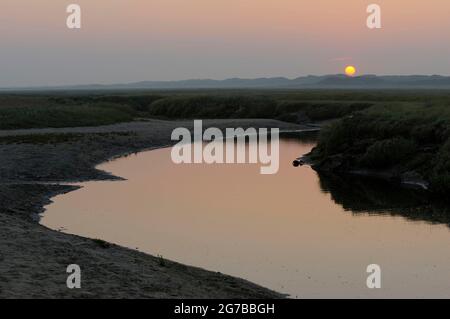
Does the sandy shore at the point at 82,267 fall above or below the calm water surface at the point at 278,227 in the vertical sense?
above

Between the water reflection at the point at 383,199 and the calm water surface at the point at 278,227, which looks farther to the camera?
the water reflection at the point at 383,199

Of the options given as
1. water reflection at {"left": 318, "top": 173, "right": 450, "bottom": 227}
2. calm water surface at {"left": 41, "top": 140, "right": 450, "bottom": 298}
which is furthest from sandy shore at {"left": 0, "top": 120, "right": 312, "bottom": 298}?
water reflection at {"left": 318, "top": 173, "right": 450, "bottom": 227}

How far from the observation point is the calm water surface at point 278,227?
16.4m

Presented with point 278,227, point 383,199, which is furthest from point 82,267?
point 383,199

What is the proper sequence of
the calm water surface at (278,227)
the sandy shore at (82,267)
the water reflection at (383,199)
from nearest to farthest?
the sandy shore at (82,267)
the calm water surface at (278,227)
the water reflection at (383,199)

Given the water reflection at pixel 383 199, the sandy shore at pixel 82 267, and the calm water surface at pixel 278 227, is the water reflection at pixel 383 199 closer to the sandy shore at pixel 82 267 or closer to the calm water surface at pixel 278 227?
the calm water surface at pixel 278 227

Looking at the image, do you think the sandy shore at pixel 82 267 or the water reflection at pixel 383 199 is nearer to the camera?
the sandy shore at pixel 82 267

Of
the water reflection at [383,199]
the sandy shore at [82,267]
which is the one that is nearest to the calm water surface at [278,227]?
the water reflection at [383,199]

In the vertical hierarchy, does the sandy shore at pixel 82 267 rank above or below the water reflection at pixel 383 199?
above

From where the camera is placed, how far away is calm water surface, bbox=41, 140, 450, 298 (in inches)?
645

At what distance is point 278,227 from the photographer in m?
22.1

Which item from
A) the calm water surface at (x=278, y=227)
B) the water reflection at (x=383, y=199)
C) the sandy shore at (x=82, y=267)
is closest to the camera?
the sandy shore at (x=82, y=267)

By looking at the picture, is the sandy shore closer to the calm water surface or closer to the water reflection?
the calm water surface
